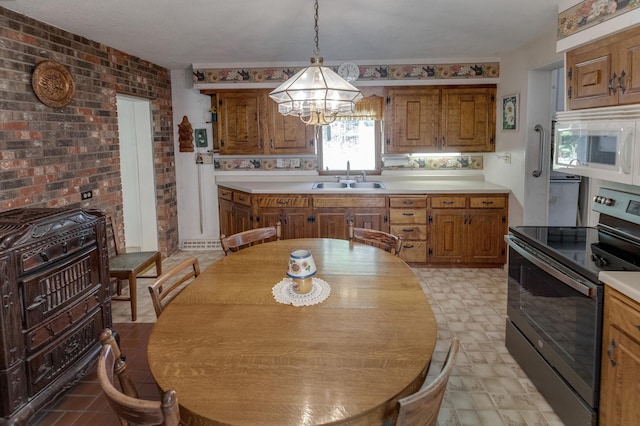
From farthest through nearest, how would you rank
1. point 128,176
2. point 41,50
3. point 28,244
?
point 128,176 → point 41,50 → point 28,244

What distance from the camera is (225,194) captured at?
5199 millimetres

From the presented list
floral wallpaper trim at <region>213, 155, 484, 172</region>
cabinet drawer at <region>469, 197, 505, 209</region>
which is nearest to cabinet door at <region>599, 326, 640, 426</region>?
cabinet drawer at <region>469, 197, 505, 209</region>

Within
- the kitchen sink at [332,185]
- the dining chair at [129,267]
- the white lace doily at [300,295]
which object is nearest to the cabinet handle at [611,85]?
the white lace doily at [300,295]

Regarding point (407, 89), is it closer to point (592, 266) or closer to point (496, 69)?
point (496, 69)

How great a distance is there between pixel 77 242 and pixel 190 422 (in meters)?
1.79

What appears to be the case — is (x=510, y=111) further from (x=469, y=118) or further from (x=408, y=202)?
(x=408, y=202)

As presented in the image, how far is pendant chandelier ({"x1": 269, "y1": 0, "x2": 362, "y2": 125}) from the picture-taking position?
2.06m

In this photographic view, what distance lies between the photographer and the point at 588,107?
8.06 feet

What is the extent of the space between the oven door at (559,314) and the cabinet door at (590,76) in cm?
88

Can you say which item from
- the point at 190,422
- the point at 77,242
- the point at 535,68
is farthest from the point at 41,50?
the point at 535,68

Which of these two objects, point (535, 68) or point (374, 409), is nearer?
point (374, 409)

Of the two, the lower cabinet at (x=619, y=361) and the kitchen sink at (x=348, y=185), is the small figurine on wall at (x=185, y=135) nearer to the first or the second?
the kitchen sink at (x=348, y=185)

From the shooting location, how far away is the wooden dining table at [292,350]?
1.13m

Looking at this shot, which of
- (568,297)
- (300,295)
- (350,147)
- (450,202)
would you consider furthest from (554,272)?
(350,147)
